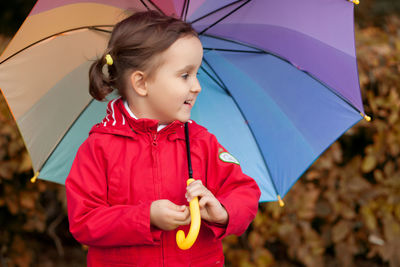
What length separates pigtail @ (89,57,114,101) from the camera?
6.72 ft

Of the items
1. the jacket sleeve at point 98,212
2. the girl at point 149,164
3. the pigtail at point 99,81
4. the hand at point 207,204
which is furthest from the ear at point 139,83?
the hand at point 207,204

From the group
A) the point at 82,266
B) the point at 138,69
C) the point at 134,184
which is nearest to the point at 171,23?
the point at 138,69

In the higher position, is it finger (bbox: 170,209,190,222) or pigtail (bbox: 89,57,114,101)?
pigtail (bbox: 89,57,114,101)

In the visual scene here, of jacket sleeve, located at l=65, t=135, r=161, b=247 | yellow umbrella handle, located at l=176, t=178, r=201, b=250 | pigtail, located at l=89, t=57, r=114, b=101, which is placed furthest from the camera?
pigtail, located at l=89, t=57, r=114, b=101

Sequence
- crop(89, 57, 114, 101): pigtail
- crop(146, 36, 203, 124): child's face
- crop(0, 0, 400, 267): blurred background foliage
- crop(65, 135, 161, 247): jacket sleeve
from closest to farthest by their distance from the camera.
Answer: crop(65, 135, 161, 247): jacket sleeve → crop(146, 36, 203, 124): child's face → crop(89, 57, 114, 101): pigtail → crop(0, 0, 400, 267): blurred background foliage

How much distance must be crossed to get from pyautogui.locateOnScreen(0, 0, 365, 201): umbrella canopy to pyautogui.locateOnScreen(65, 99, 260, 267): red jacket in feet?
1.32

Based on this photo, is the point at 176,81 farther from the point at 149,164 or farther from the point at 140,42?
the point at 149,164

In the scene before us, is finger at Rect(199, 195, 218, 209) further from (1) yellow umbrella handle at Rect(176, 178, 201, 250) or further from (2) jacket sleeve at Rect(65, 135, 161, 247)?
(2) jacket sleeve at Rect(65, 135, 161, 247)

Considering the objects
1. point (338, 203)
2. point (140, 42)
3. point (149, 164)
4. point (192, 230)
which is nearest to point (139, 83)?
point (140, 42)

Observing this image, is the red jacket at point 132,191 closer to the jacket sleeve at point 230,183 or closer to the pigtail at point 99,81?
the jacket sleeve at point 230,183

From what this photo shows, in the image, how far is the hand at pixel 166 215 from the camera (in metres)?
1.74

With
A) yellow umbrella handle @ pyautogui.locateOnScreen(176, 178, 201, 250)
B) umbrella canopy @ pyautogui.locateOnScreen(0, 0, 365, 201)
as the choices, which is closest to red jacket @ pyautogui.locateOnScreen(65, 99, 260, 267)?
yellow umbrella handle @ pyautogui.locateOnScreen(176, 178, 201, 250)

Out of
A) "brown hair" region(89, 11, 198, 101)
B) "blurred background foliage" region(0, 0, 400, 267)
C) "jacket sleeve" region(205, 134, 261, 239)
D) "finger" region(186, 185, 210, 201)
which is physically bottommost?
"blurred background foliage" region(0, 0, 400, 267)

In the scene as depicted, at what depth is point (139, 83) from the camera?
1.98 m
